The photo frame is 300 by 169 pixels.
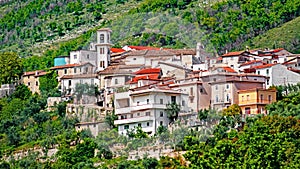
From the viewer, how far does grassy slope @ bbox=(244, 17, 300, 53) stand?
275ft

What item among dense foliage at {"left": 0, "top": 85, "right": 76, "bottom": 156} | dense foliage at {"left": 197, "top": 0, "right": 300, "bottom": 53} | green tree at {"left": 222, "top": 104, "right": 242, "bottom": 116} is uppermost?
dense foliage at {"left": 197, "top": 0, "right": 300, "bottom": 53}

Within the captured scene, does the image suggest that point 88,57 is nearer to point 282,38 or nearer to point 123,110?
point 123,110

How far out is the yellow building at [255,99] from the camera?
59719mm

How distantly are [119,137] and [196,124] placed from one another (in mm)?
4224

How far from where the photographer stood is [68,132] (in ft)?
207

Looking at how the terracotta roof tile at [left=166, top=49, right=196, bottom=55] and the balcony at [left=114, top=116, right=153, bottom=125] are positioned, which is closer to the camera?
the balcony at [left=114, top=116, right=153, bottom=125]

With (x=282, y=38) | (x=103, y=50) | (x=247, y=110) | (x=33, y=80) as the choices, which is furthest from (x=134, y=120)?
(x=282, y=38)

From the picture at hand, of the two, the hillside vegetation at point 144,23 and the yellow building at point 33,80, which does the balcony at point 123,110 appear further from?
the yellow building at point 33,80

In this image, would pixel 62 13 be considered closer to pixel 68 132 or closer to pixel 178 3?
pixel 178 3

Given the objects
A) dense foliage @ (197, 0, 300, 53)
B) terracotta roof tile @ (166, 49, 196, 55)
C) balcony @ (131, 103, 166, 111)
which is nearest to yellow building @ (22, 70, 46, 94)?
terracotta roof tile @ (166, 49, 196, 55)

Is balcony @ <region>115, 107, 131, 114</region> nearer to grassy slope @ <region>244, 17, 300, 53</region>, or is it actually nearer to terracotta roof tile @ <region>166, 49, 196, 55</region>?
terracotta roof tile @ <region>166, 49, 196, 55</region>

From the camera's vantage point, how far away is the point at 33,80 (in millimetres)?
72562

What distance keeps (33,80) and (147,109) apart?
1467cm

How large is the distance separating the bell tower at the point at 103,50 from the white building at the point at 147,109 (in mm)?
7525
